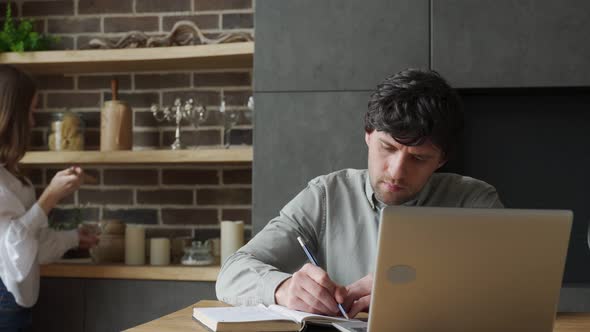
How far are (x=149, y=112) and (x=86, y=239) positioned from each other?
64 centimetres

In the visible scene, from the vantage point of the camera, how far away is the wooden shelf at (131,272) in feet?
9.26

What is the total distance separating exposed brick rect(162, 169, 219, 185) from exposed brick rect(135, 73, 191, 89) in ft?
1.25

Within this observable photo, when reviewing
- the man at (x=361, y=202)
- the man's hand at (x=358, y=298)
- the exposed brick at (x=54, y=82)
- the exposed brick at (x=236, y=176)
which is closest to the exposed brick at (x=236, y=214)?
the exposed brick at (x=236, y=176)

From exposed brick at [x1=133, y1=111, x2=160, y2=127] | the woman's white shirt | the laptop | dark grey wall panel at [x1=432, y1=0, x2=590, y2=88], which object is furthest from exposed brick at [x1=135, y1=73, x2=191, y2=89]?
the laptop

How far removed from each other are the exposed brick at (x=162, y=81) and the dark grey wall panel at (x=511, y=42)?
1.18 meters

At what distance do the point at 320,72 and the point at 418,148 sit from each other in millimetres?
965

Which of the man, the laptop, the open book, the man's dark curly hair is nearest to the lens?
the laptop

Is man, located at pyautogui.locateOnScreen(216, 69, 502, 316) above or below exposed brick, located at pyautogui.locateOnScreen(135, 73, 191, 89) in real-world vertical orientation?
below

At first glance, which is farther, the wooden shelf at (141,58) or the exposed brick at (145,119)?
the exposed brick at (145,119)

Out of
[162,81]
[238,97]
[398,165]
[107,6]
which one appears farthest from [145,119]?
[398,165]

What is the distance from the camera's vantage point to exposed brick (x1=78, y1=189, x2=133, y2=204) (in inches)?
130

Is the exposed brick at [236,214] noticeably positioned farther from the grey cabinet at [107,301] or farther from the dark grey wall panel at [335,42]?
the dark grey wall panel at [335,42]

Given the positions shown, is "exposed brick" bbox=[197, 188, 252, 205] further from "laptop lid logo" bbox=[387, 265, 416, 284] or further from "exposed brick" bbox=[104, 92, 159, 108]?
"laptop lid logo" bbox=[387, 265, 416, 284]

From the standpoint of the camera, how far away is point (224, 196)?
3248 mm
